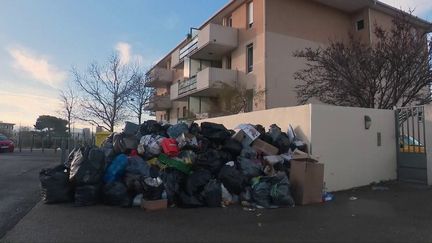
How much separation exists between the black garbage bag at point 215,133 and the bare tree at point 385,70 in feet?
23.0

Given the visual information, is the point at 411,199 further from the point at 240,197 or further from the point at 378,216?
the point at 240,197

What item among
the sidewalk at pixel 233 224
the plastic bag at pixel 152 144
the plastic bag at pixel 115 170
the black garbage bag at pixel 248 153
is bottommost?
the sidewalk at pixel 233 224

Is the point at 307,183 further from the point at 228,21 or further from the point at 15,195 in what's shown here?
the point at 228,21

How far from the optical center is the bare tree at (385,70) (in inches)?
560

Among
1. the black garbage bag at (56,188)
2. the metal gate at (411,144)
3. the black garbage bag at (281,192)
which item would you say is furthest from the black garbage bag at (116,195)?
the metal gate at (411,144)

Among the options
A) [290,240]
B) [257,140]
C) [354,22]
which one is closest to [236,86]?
[354,22]

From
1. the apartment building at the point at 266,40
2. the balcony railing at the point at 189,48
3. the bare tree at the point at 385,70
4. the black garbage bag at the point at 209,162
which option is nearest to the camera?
the black garbage bag at the point at 209,162

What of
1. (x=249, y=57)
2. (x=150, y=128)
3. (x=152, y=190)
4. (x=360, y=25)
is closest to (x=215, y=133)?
(x=150, y=128)

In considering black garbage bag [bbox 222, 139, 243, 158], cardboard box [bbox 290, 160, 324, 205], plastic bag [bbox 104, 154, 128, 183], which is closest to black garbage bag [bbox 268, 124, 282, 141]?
black garbage bag [bbox 222, 139, 243, 158]

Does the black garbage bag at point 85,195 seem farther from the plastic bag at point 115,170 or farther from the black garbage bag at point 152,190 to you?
the black garbage bag at point 152,190

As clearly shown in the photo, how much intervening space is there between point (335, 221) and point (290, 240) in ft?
5.07

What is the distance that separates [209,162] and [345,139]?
12.5 feet

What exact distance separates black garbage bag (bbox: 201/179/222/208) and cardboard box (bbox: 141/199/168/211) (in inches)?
31.5

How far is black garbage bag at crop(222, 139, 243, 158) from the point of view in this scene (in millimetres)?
9539
